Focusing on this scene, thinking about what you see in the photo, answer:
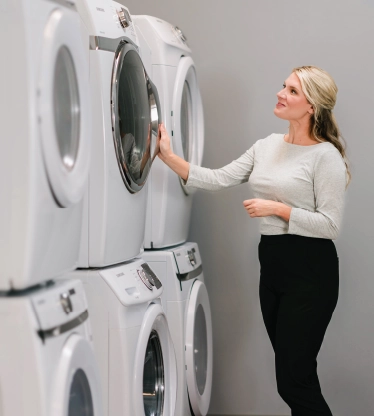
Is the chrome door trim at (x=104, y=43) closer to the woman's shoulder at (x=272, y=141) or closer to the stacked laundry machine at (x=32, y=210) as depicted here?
the stacked laundry machine at (x=32, y=210)

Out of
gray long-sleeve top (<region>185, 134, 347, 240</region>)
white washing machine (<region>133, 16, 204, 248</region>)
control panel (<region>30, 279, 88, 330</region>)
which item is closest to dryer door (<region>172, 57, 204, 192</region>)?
white washing machine (<region>133, 16, 204, 248</region>)

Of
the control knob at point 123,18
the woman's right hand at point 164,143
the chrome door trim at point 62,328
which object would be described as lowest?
the chrome door trim at point 62,328

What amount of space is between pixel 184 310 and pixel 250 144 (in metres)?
0.97

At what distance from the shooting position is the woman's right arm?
2506mm

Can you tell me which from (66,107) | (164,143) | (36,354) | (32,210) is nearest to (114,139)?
(164,143)

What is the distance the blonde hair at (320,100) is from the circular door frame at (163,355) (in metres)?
0.88

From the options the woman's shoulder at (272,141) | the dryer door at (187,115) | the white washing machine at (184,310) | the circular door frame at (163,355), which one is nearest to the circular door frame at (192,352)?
the white washing machine at (184,310)

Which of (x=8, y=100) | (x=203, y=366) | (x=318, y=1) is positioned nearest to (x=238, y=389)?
(x=203, y=366)

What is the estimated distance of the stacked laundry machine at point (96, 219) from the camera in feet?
4.44

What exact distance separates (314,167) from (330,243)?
A: 0.29 metres

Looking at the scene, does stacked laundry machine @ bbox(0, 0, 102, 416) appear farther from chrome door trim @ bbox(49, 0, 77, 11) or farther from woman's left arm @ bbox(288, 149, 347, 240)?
woman's left arm @ bbox(288, 149, 347, 240)

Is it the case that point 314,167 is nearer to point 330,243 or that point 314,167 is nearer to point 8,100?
point 330,243

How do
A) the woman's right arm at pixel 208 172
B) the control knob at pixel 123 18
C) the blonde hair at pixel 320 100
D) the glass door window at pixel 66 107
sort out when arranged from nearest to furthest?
the glass door window at pixel 66 107 → the control knob at pixel 123 18 → the blonde hair at pixel 320 100 → the woman's right arm at pixel 208 172

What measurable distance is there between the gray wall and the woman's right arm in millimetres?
579
